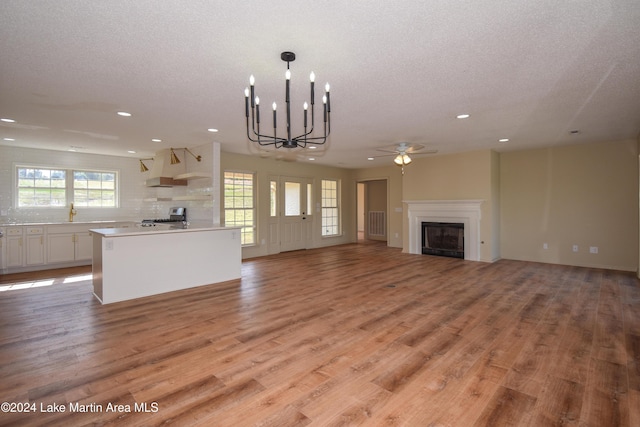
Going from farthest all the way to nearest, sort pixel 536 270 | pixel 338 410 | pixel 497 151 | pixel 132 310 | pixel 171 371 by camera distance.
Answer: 1. pixel 497 151
2. pixel 536 270
3. pixel 132 310
4. pixel 171 371
5. pixel 338 410

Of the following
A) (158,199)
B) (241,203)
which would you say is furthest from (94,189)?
(241,203)

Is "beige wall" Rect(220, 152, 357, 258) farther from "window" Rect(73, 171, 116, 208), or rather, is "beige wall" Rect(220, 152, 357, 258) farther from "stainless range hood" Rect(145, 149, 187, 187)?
"window" Rect(73, 171, 116, 208)

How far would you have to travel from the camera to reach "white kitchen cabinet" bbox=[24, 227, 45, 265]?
19.0 ft

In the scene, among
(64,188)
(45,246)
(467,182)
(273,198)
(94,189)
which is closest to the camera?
(45,246)

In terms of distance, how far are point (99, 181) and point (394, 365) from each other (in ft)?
24.6

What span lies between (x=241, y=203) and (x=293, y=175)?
1716 mm

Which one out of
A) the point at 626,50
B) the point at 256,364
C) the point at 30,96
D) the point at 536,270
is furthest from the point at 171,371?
the point at 536,270

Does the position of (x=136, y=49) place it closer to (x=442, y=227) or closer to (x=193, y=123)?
(x=193, y=123)

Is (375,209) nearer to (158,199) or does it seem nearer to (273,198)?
(273,198)

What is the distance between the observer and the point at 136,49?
7.63 feet

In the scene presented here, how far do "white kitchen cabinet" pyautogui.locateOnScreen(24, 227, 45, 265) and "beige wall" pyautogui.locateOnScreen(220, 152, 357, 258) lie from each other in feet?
11.8

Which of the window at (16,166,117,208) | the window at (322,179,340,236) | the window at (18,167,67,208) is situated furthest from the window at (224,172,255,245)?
the window at (18,167,67,208)

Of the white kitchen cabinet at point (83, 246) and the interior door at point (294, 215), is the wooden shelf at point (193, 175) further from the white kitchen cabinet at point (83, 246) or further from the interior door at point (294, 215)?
the interior door at point (294, 215)

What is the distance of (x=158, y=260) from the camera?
4336 mm
